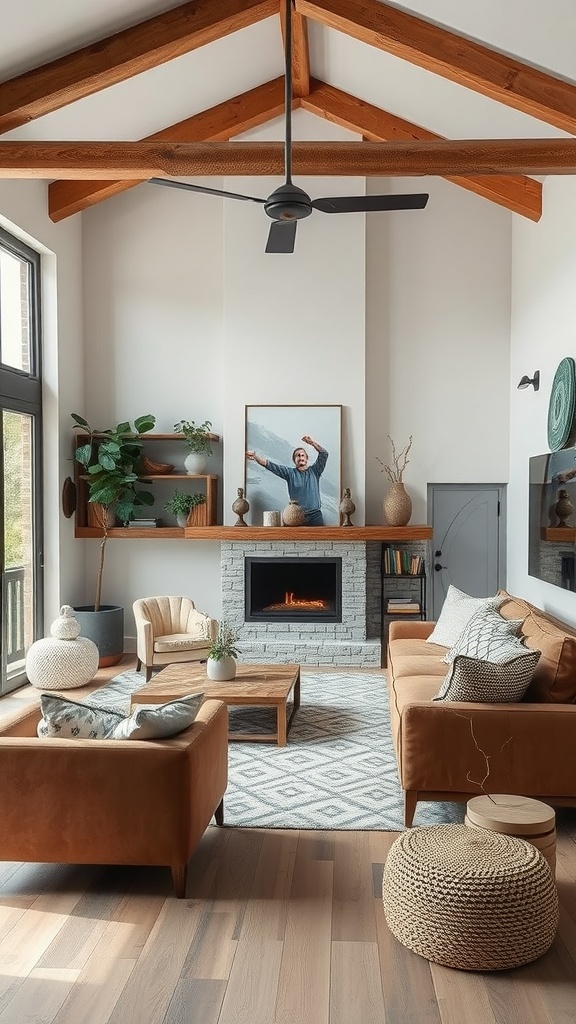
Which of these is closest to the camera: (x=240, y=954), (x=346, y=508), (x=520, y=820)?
(x=240, y=954)

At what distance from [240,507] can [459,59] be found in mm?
3853

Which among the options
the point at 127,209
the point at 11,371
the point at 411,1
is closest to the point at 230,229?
the point at 127,209

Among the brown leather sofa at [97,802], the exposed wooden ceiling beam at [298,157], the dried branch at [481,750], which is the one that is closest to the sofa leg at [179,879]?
the brown leather sofa at [97,802]

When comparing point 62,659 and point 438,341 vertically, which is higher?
point 438,341

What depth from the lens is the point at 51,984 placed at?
2.58 meters

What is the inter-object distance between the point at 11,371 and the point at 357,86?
347 cm

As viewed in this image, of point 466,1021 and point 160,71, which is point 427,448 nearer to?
point 160,71

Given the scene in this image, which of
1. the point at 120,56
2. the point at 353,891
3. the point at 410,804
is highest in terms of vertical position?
the point at 120,56

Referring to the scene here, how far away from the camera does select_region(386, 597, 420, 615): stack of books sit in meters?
7.62

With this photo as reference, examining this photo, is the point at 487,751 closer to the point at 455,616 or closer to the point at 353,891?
the point at 353,891

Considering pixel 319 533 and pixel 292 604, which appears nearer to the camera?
pixel 319 533

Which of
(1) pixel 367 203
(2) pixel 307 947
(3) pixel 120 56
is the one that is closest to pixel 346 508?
(1) pixel 367 203

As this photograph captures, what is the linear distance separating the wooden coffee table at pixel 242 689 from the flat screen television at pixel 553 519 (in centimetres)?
179

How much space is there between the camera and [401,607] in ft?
25.1
